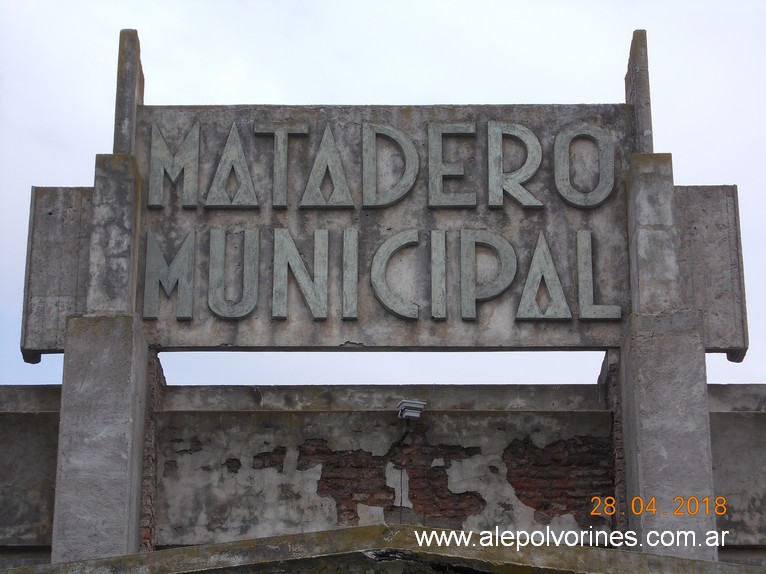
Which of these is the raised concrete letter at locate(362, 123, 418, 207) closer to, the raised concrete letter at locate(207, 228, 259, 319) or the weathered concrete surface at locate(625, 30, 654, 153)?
the raised concrete letter at locate(207, 228, 259, 319)

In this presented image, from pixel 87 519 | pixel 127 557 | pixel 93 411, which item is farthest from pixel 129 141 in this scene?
pixel 127 557

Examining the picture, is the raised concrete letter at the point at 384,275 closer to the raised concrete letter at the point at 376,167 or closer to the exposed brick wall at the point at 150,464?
the raised concrete letter at the point at 376,167

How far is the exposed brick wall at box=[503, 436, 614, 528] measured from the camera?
13.2 m

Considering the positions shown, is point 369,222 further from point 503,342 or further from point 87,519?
point 87,519

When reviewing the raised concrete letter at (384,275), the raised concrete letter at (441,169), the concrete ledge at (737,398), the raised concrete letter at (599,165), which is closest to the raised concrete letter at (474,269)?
the raised concrete letter at (441,169)

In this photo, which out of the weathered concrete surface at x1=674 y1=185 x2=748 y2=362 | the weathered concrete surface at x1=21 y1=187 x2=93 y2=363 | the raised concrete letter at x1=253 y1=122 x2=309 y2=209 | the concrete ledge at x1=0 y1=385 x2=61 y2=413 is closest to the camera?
the weathered concrete surface at x1=674 y1=185 x2=748 y2=362

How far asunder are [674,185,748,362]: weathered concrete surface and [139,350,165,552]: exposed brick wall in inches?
185

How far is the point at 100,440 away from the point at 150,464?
25.6 inches

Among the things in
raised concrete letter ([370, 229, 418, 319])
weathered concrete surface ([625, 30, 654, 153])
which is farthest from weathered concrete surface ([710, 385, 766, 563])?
raised concrete letter ([370, 229, 418, 319])

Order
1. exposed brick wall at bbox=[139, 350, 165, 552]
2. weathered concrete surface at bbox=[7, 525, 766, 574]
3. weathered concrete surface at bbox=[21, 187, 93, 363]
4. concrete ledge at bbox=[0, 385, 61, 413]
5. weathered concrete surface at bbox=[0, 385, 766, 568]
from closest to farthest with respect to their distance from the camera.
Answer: weathered concrete surface at bbox=[7, 525, 766, 574], exposed brick wall at bbox=[139, 350, 165, 552], weathered concrete surface at bbox=[0, 385, 766, 568], weathered concrete surface at bbox=[21, 187, 93, 363], concrete ledge at bbox=[0, 385, 61, 413]

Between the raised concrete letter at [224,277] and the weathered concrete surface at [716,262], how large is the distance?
147 inches

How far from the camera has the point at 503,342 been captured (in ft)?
43.5

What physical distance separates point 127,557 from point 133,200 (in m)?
5.20

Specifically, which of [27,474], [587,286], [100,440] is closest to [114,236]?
[100,440]
